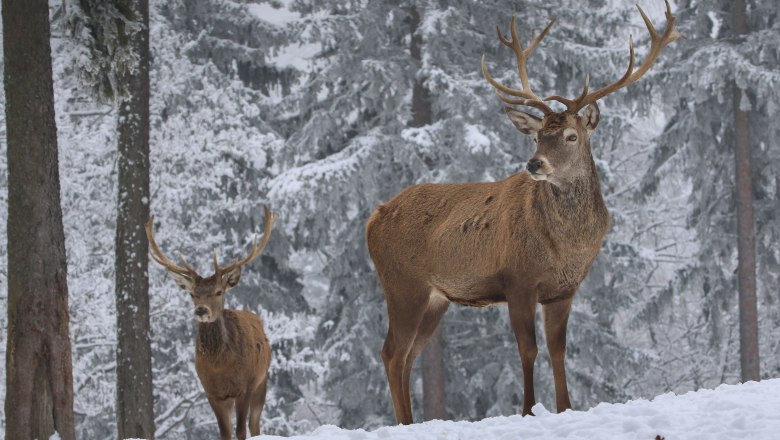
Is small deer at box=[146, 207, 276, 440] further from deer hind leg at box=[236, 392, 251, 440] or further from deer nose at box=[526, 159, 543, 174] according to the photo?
deer nose at box=[526, 159, 543, 174]

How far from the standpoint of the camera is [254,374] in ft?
30.3

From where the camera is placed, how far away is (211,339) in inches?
352

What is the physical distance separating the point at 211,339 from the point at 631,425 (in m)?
4.42

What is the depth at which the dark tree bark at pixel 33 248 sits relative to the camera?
7.92m

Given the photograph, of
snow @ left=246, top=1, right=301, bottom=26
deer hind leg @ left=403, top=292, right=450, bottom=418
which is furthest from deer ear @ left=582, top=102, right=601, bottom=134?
snow @ left=246, top=1, right=301, bottom=26

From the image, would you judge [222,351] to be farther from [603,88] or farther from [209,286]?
[603,88]

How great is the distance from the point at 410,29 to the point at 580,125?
12800 mm

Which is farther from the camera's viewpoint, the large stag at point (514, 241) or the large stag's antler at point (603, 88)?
the large stag's antler at point (603, 88)

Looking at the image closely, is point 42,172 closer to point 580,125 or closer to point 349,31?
point 580,125

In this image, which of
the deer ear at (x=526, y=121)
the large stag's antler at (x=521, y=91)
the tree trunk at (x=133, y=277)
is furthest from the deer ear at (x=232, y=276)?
the deer ear at (x=526, y=121)

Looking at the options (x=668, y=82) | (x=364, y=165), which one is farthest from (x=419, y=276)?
(x=668, y=82)

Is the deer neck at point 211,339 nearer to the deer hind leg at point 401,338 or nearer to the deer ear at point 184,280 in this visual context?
the deer ear at point 184,280

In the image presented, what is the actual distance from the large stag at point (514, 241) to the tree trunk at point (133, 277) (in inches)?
149

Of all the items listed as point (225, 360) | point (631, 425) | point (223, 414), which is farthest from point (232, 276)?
point (631, 425)
